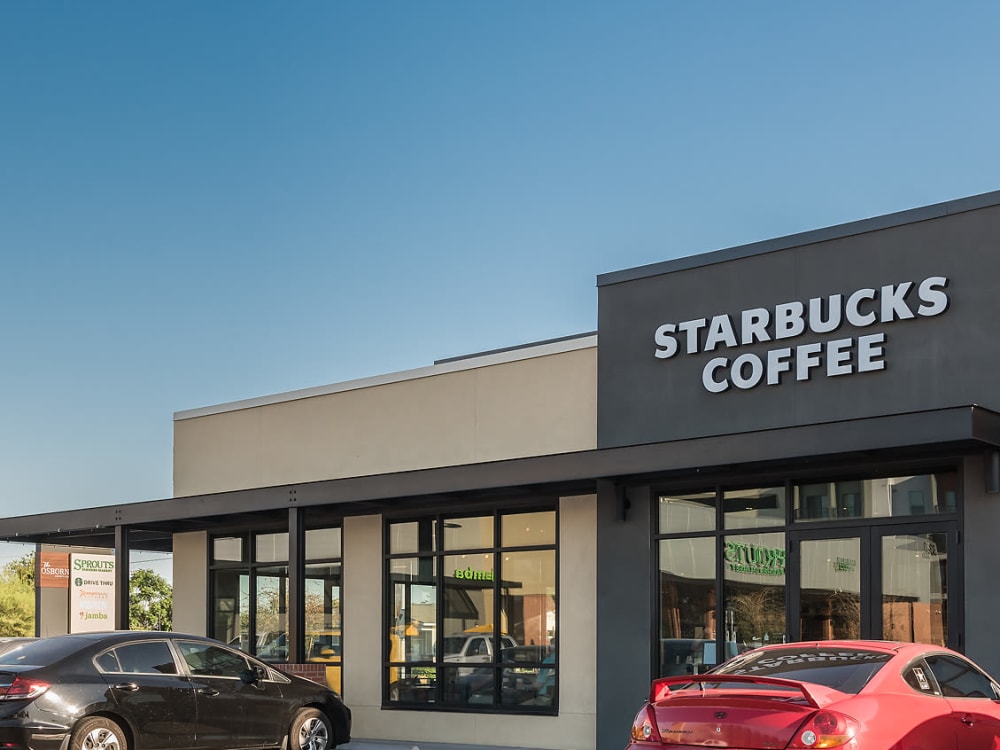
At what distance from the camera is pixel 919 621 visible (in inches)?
517

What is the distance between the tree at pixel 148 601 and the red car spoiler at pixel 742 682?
56.7 m

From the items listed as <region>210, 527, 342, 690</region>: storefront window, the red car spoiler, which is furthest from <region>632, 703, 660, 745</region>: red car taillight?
<region>210, 527, 342, 690</region>: storefront window

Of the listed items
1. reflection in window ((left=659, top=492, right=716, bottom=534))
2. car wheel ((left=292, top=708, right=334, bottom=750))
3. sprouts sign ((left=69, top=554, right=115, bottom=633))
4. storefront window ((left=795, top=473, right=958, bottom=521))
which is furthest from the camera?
sprouts sign ((left=69, top=554, right=115, bottom=633))

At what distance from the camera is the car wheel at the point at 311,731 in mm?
13913

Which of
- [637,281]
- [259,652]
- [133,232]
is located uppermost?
[133,232]

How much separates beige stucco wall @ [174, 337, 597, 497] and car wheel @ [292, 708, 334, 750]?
4680mm

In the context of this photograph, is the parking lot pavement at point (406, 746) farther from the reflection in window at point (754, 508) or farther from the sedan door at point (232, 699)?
the reflection in window at point (754, 508)

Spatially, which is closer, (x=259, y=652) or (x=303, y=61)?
(x=259, y=652)

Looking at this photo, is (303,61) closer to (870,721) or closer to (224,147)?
(224,147)

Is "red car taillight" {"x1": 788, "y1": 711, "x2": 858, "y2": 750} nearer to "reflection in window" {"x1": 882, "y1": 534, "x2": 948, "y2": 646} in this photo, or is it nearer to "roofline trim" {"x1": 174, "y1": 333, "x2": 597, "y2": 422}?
"reflection in window" {"x1": 882, "y1": 534, "x2": 948, "y2": 646}

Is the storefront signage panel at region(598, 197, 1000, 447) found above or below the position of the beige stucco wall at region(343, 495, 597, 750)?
above

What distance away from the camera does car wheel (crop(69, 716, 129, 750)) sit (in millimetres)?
11594

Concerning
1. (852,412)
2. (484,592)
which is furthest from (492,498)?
(852,412)

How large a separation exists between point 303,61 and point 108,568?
60.1 feet
